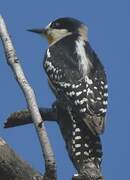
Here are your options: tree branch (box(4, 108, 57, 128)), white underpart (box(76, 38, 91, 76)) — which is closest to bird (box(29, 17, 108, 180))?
white underpart (box(76, 38, 91, 76))

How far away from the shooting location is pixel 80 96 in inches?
186

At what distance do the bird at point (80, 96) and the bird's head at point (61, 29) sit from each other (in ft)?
1.30

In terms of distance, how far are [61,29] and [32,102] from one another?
2.99 metres

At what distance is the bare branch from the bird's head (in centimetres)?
276

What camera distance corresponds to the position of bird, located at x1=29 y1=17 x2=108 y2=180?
4.43 m

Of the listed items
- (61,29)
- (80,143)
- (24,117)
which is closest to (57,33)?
(61,29)

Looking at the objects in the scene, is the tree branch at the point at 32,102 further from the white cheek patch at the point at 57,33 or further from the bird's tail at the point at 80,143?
the white cheek patch at the point at 57,33

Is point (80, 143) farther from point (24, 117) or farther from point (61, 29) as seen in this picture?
point (61, 29)

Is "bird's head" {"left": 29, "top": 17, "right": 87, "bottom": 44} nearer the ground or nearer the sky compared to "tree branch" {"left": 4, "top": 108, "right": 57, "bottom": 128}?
nearer the sky

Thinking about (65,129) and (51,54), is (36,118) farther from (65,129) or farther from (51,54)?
(51,54)

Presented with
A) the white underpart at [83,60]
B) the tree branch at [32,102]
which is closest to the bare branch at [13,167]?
the tree branch at [32,102]

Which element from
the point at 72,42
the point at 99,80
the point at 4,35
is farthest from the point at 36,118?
the point at 72,42

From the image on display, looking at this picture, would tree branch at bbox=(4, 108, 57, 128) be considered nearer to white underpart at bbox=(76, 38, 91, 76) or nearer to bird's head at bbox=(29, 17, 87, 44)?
white underpart at bbox=(76, 38, 91, 76)

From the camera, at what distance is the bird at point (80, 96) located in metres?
4.43
